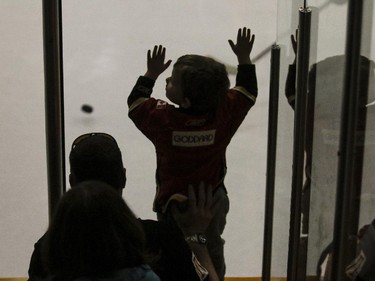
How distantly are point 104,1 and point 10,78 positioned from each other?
1042 mm

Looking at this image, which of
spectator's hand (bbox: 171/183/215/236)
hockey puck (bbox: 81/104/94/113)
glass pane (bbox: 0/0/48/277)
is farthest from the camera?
hockey puck (bbox: 81/104/94/113)

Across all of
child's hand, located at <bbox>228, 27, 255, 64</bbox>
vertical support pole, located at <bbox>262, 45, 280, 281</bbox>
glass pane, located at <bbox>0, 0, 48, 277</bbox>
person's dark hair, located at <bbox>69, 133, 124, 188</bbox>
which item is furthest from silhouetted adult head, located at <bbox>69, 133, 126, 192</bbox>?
glass pane, located at <bbox>0, 0, 48, 277</bbox>

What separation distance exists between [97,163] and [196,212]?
482 mm

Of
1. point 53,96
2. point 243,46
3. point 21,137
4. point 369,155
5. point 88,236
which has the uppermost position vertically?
point 243,46

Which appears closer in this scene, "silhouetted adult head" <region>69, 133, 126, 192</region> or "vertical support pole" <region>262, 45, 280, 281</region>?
"silhouetted adult head" <region>69, 133, 126, 192</region>

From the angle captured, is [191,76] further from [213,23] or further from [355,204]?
[213,23]

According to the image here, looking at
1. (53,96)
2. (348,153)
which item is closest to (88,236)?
(53,96)

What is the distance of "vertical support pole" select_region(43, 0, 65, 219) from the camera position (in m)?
1.33

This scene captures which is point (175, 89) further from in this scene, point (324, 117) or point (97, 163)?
point (97, 163)

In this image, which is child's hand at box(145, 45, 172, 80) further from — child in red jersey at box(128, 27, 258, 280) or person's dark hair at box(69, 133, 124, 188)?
person's dark hair at box(69, 133, 124, 188)

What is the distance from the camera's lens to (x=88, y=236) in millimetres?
1157

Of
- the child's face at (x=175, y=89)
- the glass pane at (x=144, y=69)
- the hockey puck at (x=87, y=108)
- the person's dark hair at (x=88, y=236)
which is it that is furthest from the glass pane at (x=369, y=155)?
the hockey puck at (x=87, y=108)

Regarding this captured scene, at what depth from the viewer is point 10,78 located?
175 inches

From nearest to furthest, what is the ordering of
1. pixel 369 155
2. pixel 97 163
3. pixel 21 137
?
pixel 369 155 → pixel 97 163 → pixel 21 137
